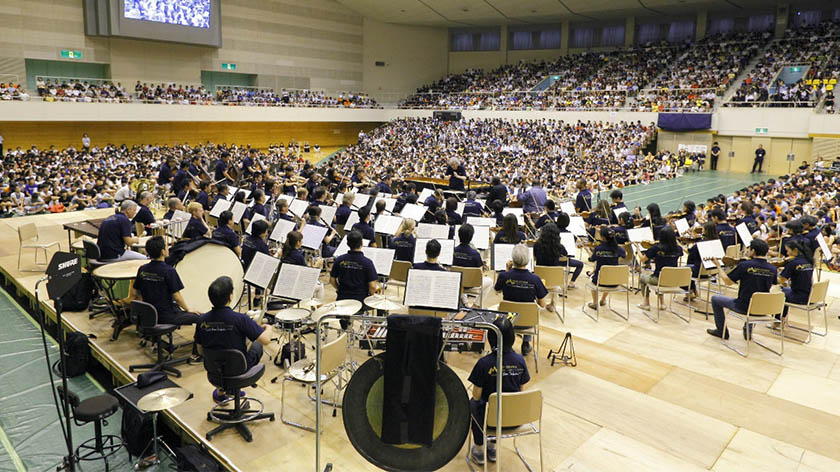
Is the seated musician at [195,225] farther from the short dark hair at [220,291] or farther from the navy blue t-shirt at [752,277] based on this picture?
the navy blue t-shirt at [752,277]

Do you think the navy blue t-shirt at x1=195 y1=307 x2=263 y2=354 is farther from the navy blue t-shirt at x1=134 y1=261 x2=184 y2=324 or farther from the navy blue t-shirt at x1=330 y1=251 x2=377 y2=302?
the navy blue t-shirt at x1=330 y1=251 x2=377 y2=302

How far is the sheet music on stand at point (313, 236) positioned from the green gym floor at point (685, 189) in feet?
40.9

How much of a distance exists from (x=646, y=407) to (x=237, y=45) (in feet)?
122

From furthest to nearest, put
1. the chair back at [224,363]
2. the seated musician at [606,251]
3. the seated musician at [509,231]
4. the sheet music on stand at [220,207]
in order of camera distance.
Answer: the sheet music on stand at [220,207], the seated musician at [509,231], the seated musician at [606,251], the chair back at [224,363]

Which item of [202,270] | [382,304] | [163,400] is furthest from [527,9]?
[163,400]

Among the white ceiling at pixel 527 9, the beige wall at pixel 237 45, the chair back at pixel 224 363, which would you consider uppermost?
the white ceiling at pixel 527 9

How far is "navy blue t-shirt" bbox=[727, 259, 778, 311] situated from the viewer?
7.03 meters

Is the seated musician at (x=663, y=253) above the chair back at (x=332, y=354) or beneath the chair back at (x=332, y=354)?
above

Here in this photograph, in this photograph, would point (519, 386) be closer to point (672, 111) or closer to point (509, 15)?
point (672, 111)

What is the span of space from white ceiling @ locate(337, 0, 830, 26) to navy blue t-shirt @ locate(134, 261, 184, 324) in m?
34.2

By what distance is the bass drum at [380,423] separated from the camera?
2.81 metres

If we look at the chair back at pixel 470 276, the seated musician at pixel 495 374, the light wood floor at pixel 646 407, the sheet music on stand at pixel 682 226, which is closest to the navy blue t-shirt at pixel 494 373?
the seated musician at pixel 495 374

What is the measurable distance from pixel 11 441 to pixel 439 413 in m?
5.05

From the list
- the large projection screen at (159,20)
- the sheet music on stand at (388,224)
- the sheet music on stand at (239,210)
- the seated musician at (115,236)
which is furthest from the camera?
the large projection screen at (159,20)
